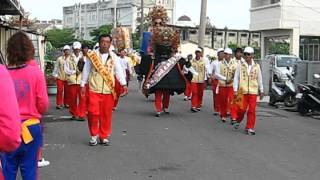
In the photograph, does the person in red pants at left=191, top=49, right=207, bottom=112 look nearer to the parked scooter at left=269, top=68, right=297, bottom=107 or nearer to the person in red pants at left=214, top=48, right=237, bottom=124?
the person in red pants at left=214, top=48, right=237, bottom=124

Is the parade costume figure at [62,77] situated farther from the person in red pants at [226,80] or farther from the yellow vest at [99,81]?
the yellow vest at [99,81]

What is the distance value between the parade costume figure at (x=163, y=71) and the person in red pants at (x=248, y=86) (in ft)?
9.52

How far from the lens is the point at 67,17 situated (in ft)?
413

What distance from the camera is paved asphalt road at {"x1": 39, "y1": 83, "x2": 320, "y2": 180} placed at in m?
8.16

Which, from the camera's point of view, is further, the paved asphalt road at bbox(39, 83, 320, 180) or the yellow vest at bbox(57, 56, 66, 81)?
the yellow vest at bbox(57, 56, 66, 81)

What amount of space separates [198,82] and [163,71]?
2164 millimetres

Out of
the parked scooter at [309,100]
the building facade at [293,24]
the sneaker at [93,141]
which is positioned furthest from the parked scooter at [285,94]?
the building facade at [293,24]

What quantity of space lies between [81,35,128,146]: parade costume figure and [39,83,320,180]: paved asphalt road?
12.9 inches

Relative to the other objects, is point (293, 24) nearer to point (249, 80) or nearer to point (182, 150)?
point (249, 80)

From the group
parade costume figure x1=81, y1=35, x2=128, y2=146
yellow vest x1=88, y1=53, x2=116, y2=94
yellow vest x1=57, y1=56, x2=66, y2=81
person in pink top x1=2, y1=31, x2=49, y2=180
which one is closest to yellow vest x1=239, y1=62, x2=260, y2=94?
parade costume figure x1=81, y1=35, x2=128, y2=146

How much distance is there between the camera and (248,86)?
1236 centimetres

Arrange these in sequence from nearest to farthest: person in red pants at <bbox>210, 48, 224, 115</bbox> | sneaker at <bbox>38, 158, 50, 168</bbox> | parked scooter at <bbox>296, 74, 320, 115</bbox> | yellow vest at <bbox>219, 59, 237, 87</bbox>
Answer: sneaker at <bbox>38, 158, 50, 168</bbox> → yellow vest at <bbox>219, 59, 237, 87</bbox> → person in red pants at <bbox>210, 48, 224, 115</bbox> → parked scooter at <bbox>296, 74, 320, 115</bbox>

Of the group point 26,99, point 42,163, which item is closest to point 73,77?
point 42,163

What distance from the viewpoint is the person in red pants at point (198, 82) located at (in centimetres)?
1680
